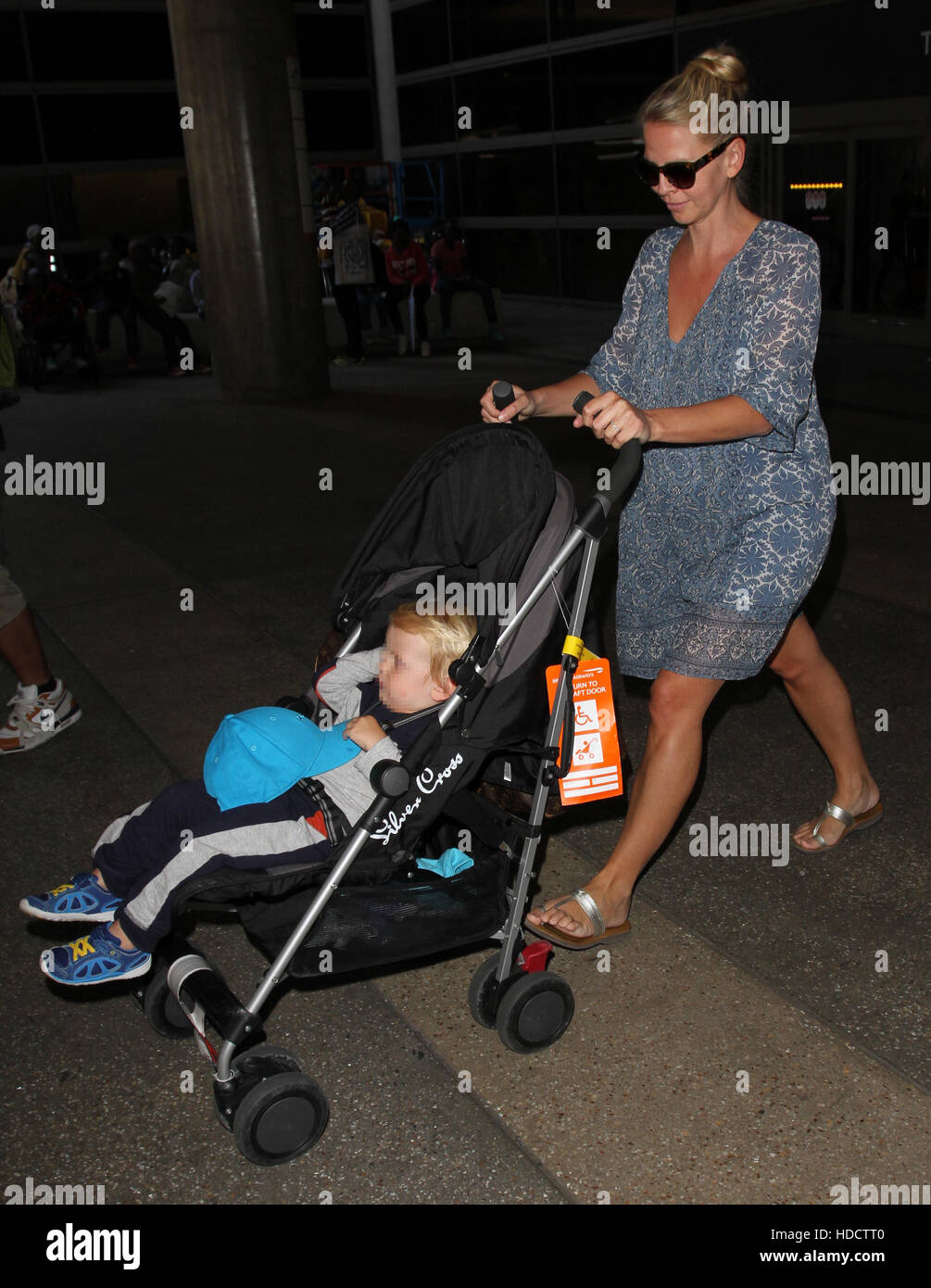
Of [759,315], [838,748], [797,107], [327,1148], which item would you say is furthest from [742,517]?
[797,107]

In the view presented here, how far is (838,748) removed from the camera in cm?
366

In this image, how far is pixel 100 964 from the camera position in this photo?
2793mm

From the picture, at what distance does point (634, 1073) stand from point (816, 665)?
1.32 m

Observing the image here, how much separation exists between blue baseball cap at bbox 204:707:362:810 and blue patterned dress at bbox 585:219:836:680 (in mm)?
946

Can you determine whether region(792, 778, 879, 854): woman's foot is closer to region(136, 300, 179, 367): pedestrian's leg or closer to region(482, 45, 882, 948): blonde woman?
region(482, 45, 882, 948): blonde woman

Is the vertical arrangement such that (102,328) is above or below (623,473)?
below

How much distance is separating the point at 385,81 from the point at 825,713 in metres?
22.6

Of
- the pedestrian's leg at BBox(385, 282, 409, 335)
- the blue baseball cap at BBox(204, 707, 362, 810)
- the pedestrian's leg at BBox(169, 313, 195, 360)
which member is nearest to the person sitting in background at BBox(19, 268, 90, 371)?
the pedestrian's leg at BBox(169, 313, 195, 360)

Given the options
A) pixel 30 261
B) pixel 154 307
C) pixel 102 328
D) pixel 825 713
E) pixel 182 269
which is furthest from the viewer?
pixel 182 269

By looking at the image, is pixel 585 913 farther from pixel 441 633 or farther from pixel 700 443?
pixel 700 443

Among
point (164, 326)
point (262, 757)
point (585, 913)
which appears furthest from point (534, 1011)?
point (164, 326)

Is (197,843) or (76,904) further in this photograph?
(76,904)

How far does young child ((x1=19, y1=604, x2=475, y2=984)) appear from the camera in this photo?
2.67m
